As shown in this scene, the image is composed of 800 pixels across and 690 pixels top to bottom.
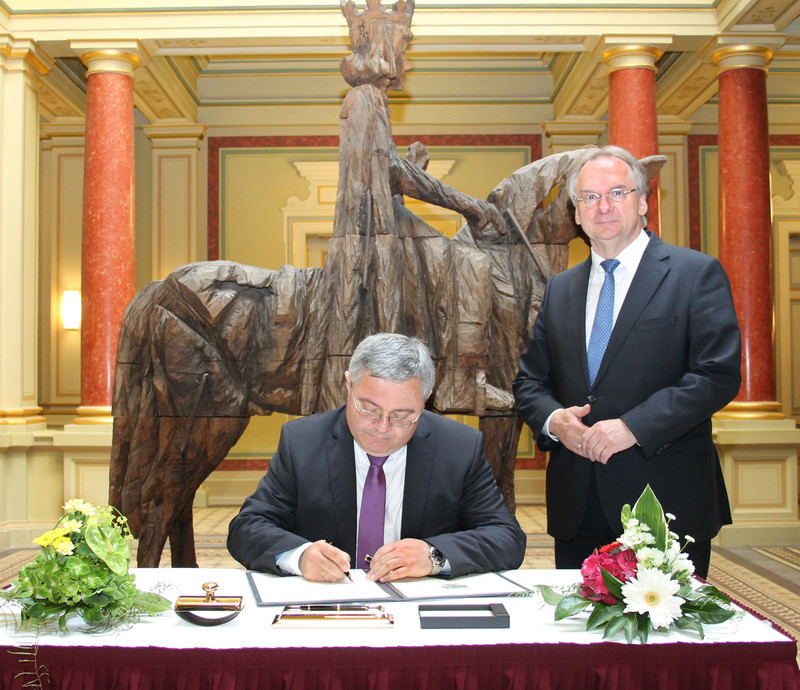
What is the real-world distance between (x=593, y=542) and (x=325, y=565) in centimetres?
94

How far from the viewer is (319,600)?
1.74 meters

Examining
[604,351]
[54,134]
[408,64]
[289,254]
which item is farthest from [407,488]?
[54,134]

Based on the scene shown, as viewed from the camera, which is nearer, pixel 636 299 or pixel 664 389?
pixel 664 389

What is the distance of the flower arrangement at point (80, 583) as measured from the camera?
60.8 inches

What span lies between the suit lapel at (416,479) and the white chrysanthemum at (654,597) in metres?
0.86

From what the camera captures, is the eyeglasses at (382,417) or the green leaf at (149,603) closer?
the green leaf at (149,603)

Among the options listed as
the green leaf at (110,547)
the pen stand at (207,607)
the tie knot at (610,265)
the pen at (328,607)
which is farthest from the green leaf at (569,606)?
the tie knot at (610,265)

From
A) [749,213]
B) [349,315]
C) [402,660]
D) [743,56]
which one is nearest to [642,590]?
[402,660]

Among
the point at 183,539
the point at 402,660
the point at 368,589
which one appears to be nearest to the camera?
the point at 402,660

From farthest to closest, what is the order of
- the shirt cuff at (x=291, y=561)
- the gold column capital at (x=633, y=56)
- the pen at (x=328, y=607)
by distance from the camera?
the gold column capital at (x=633, y=56)
the shirt cuff at (x=291, y=561)
the pen at (x=328, y=607)

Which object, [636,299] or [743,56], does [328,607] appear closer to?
[636,299]

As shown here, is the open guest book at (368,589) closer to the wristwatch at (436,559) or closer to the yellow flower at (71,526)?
the wristwatch at (436,559)

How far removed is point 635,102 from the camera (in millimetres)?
6770

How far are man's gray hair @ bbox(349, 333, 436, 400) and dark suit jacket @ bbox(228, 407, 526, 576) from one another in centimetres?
23
